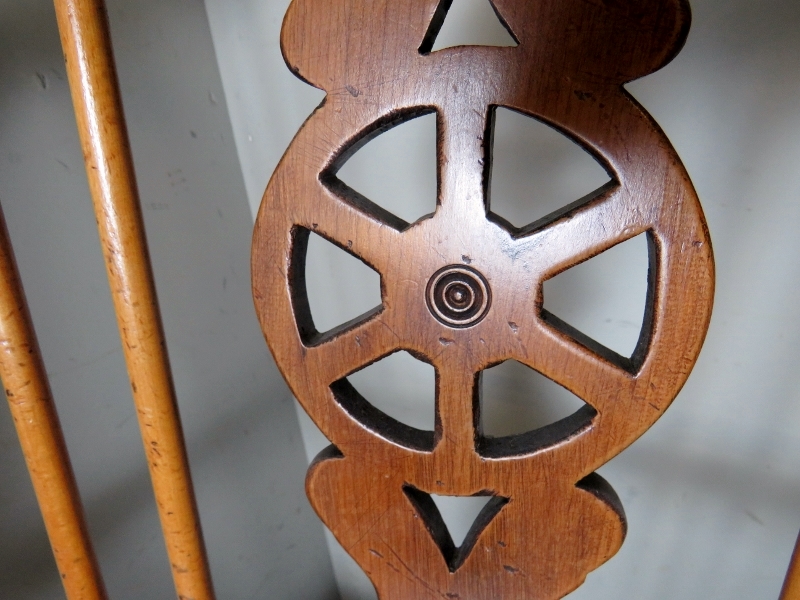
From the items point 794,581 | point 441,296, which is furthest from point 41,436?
point 794,581

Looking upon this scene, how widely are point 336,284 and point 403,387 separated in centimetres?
16

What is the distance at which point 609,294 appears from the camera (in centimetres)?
64

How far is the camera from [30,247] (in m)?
0.57

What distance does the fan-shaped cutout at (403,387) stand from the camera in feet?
2.68

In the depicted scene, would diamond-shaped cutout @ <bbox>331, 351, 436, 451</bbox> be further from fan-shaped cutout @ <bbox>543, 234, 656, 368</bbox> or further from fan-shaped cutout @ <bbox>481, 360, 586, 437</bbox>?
fan-shaped cutout @ <bbox>543, 234, 656, 368</bbox>

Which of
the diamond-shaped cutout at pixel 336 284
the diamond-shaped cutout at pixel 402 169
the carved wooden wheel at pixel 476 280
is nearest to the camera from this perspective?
the carved wooden wheel at pixel 476 280

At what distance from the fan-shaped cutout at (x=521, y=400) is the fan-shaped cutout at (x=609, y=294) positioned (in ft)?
0.27

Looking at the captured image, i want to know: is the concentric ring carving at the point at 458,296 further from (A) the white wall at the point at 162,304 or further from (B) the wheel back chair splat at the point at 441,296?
(A) the white wall at the point at 162,304

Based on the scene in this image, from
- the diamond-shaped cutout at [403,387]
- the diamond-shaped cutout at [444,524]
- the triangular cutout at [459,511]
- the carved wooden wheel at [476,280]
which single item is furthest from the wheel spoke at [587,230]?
the triangular cutout at [459,511]

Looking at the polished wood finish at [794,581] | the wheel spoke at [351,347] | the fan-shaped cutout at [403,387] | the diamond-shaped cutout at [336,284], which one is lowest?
the fan-shaped cutout at [403,387]

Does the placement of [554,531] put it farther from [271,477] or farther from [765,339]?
[271,477]

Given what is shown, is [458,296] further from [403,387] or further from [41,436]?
[403,387]

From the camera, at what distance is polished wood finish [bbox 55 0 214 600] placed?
35cm

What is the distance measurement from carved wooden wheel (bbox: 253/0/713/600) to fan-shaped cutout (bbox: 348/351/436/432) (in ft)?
1.24
